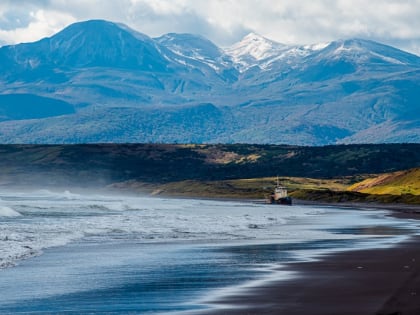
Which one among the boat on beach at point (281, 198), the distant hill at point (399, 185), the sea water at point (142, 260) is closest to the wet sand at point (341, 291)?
the sea water at point (142, 260)

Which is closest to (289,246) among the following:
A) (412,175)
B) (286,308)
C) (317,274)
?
(317,274)

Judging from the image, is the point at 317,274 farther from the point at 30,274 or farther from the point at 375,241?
the point at 375,241

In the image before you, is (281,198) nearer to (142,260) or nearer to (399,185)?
(399,185)

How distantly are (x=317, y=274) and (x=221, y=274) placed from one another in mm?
3704

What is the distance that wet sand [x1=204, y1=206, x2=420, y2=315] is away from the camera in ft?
83.9

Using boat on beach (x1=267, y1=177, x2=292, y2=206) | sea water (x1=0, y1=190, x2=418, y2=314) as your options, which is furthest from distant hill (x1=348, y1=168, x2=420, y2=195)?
sea water (x1=0, y1=190, x2=418, y2=314)

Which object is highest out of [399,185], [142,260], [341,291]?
Result: [399,185]

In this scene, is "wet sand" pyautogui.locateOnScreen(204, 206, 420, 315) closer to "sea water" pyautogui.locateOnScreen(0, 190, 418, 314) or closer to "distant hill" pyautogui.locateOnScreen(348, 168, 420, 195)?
"sea water" pyautogui.locateOnScreen(0, 190, 418, 314)

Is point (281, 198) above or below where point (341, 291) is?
above

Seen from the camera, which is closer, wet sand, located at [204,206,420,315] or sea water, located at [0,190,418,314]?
wet sand, located at [204,206,420,315]

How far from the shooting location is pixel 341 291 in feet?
97.3

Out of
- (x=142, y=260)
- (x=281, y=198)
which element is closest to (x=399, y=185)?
(x=281, y=198)

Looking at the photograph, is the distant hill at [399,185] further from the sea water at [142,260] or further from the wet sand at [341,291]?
the wet sand at [341,291]

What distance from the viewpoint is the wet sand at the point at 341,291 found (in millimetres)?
25578
